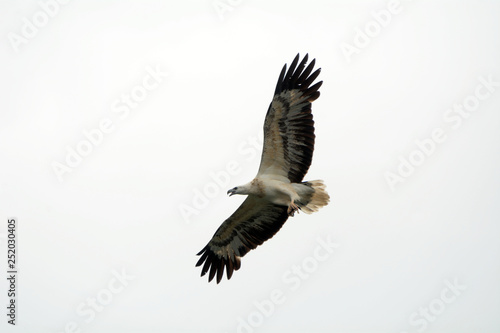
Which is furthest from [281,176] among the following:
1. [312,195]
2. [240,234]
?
[240,234]

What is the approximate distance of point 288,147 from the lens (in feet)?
51.6

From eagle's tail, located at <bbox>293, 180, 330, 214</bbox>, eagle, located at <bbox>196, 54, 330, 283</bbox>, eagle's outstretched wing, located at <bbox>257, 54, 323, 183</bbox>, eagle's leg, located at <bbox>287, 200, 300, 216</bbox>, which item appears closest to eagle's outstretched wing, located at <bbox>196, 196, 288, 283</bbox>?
eagle, located at <bbox>196, 54, 330, 283</bbox>

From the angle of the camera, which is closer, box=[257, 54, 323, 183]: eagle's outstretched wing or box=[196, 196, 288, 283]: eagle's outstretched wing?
box=[257, 54, 323, 183]: eagle's outstretched wing

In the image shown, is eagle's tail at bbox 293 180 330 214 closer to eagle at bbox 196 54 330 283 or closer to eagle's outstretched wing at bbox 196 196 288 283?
eagle at bbox 196 54 330 283

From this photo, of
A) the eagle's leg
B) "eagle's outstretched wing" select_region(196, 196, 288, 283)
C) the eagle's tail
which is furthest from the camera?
"eagle's outstretched wing" select_region(196, 196, 288, 283)

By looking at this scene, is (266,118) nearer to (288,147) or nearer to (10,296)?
(288,147)

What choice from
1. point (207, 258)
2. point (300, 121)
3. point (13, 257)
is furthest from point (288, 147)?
point (13, 257)

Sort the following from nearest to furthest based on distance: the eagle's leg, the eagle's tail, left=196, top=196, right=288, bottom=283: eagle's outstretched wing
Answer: the eagle's leg < the eagle's tail < left=196, top=196, right=288, bottom=283: eagle's outstretched wing

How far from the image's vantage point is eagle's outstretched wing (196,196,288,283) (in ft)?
54.0

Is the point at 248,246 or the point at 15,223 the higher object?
the point at 15,223

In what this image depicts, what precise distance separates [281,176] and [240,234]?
171 centimetres

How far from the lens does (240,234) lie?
1694cm

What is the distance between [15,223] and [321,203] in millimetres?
7360

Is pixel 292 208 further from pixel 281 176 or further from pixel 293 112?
pixel 293 112
